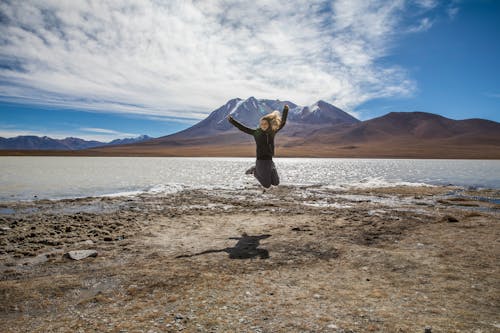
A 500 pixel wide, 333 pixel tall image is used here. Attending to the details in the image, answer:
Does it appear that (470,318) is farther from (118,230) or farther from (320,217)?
(118,230)

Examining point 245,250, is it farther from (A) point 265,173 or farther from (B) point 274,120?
(B) point 274,120

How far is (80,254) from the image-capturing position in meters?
7.27

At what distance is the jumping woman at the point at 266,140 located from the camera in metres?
8.09

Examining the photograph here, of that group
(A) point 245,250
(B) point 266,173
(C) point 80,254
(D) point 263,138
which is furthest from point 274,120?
(C) point 80,254

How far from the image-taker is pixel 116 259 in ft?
23.2

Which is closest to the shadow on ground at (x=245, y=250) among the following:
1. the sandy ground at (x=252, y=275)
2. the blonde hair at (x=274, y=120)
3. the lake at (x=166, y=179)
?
the sandy ground at (x=252, y=275)

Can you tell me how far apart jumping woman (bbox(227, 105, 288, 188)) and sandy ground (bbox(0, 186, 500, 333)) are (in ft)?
6.13

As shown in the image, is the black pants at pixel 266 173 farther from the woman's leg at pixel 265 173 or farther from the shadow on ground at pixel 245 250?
the shadow on ground at pixel 245 250

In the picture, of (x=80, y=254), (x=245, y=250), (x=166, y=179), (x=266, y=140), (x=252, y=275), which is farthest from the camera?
(x=166, y=179)

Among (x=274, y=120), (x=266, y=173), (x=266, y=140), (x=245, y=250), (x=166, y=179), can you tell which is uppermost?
(x=274, y=120)

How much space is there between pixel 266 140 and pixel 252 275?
3.69 meters

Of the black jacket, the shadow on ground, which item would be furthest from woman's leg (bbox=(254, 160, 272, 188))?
the shadow on ground

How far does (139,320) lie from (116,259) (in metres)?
3.32

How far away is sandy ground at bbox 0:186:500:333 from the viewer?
4184 mm
